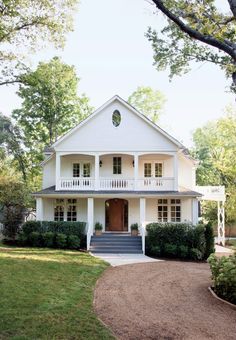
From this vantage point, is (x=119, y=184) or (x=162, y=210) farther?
(x=162, y=210)

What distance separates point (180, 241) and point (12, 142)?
2340cm

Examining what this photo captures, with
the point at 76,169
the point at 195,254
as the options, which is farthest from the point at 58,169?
the point at 195,254

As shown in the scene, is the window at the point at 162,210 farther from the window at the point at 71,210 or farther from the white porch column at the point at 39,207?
the white porch column at the point at 39,207

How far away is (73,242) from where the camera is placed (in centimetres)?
2077

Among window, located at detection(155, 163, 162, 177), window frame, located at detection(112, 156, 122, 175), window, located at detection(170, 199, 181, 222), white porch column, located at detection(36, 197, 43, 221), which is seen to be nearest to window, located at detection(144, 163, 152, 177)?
window, located at detection(155, 163, 162, 177)

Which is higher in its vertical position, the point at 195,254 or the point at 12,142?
the point at 12,142

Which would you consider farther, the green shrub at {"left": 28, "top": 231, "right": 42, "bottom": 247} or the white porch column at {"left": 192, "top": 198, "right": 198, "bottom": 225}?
the white porch column at {"left": 192, "top": 198, "right": 198, "bottom": 225}

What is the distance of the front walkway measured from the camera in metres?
16.6

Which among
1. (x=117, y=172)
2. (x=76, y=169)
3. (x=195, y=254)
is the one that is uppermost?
(x=76, y=169)

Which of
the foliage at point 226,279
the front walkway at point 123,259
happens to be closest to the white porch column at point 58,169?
the front walkway at point 123,259

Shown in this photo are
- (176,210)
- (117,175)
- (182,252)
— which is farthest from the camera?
(117,175)

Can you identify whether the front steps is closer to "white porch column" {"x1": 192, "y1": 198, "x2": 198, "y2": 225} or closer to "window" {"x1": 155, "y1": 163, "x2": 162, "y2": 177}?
"white porch column" {"x1": 192, "y1": 198, "x2": 198, "y2": 225}

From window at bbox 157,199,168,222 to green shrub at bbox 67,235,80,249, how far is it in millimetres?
6044

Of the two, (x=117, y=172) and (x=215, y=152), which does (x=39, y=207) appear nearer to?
(x=117, y=172)
